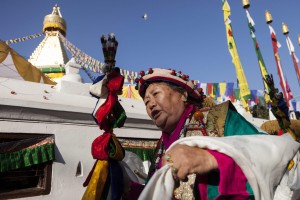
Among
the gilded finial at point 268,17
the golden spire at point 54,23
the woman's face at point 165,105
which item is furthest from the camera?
the golden spire at point 54,23

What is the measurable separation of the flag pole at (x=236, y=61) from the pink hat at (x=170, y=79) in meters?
11.2

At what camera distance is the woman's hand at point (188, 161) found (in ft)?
3.42

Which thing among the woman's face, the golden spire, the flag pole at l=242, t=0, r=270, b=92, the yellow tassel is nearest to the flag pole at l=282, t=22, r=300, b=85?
the flag pole at l=242, t=0, r=270, b=92

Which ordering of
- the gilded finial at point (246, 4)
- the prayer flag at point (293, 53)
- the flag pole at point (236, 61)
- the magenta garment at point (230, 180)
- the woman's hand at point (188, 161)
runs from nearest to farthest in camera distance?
the woman's hand at point (188, 161) → the magenta garment at point (230, 180) → the flag pole at point (236, 61) → the gilded finial at point (246, 4) → the prayer flag at point (293, 53)

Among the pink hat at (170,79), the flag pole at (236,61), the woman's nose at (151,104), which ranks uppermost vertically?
the flag pole at (236,61)

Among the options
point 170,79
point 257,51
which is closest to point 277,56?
point 257,51

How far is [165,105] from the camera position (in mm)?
2342

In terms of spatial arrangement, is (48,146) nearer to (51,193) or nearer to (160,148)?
(51,193)

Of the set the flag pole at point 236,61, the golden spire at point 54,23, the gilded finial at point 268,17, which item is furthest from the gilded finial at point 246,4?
the golden spire at point 54,23

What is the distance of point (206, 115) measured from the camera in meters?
2.22

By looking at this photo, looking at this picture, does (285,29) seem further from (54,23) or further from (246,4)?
(54,23)

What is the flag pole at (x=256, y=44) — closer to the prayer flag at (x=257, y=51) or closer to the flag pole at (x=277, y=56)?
the prayer flag at (x=257, y=51)

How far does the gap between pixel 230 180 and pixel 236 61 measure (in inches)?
527

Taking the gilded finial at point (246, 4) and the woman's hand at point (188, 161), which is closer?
the woman's hand at point (188, 161)
